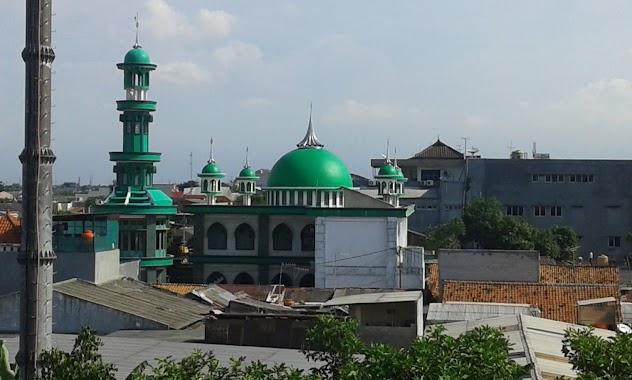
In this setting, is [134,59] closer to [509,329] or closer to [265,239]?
[265,239]

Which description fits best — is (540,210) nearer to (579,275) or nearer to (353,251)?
(353,251)

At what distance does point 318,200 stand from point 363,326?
72.8 feet

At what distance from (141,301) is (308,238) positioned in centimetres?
1966

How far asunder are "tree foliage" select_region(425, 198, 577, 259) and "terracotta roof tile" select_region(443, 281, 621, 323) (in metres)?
17.7

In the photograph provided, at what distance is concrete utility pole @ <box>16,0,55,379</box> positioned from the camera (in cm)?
1376

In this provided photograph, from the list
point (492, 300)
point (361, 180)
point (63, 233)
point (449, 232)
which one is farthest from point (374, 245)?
point (361, 180)

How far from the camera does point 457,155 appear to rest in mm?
63812

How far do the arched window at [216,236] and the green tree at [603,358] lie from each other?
3425 cm

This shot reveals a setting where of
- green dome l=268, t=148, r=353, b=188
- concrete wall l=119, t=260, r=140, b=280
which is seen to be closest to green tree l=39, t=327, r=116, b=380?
concrete wall l=119, t=260, r=140, b=280

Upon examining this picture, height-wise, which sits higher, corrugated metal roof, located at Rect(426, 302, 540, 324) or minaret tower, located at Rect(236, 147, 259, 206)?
minaret tower, located at Rect(236, 147, 259, 206)

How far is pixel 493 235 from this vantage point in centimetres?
4806

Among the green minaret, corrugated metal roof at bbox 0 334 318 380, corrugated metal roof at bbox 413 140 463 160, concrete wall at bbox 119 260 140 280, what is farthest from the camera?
corrugated metal roof at bbox 413 140 463 160

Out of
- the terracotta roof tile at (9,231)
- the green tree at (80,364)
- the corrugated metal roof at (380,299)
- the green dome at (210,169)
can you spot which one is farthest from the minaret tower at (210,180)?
the green tree at (80,364)

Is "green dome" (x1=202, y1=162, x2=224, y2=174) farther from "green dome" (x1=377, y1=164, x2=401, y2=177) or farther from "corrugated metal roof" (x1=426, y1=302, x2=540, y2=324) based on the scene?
"corrugated metal roof" (x1=426, y1=302, x2=540, y2=324)
